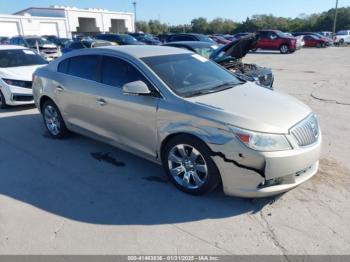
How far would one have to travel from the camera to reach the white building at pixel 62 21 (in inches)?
1977

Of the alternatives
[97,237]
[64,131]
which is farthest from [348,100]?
[97,237]

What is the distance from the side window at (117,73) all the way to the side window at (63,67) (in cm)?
105

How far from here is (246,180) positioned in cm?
315

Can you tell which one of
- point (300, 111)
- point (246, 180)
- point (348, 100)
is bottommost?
point (348, 100)

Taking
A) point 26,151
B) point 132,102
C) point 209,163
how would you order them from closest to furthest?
point 209,163 → point 132,102 → point 26,151

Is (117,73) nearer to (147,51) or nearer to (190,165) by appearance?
(147,51)

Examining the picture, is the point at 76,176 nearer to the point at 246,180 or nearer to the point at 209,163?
the point at 209,163

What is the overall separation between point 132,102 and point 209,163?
130 cm

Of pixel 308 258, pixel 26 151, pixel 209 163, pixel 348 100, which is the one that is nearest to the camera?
pixel 308 258

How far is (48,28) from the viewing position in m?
56.0

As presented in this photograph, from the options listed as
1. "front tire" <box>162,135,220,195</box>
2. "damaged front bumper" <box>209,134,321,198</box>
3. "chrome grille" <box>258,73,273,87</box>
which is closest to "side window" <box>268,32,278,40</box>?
"chrome grille" <box>258,73,273,87</box>

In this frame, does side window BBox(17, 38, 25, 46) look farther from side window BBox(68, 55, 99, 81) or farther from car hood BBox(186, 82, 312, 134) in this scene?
car hood BBox(186, 82, 312, 134)

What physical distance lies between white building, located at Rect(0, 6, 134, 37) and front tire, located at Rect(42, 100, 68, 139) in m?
50.9

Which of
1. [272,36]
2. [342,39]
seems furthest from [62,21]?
[342,39]
